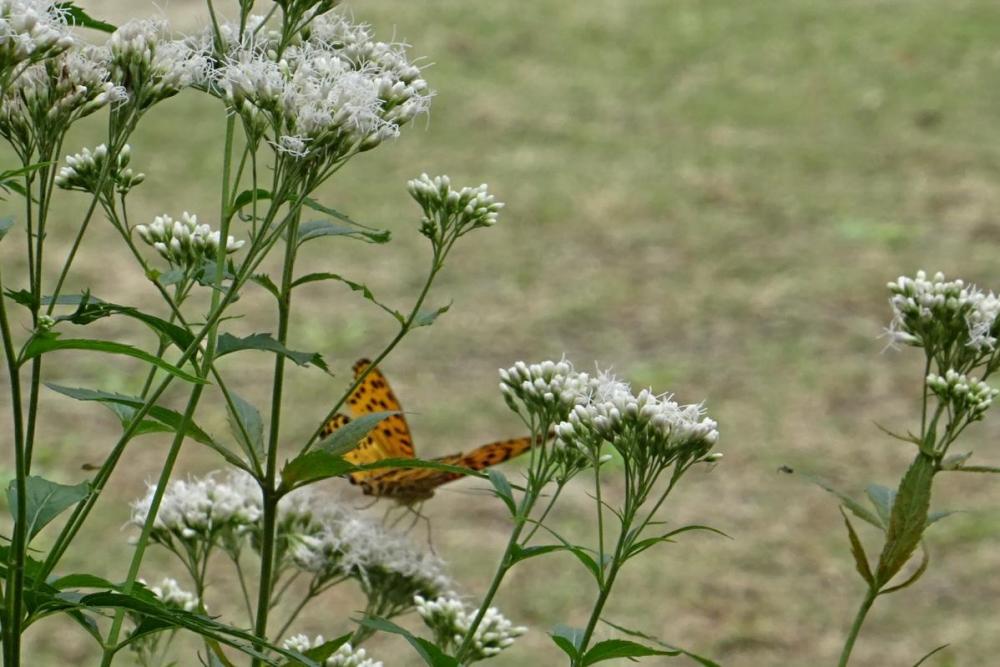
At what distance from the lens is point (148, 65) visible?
1.82m

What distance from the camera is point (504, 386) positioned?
2137 millimetres

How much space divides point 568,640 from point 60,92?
0.92m

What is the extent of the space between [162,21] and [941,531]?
6118 mm

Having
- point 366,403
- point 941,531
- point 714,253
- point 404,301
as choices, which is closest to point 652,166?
point 714,253

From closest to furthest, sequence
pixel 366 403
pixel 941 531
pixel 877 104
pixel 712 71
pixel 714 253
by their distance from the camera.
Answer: pixel 366 403
pixel 941 531
pixel 714 253
pixel 877 104
pixel 712 71

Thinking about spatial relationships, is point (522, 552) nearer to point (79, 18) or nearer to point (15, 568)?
point (15, 568)

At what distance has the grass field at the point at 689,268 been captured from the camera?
6770 mm

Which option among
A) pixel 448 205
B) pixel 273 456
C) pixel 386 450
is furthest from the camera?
pixel 386 450

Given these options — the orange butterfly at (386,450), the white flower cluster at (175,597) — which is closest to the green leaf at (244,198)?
the white flower cluster at (175,597)

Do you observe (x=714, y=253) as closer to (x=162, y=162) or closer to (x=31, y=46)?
(x=162, y=162)

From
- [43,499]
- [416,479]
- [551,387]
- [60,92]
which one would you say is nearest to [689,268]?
[416,479]

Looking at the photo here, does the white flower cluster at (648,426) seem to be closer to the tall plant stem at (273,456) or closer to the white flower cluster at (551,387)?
the white flower cluster at (551,387)

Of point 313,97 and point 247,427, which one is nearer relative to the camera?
point 313,97

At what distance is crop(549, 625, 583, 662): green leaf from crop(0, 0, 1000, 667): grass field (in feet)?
13.7
